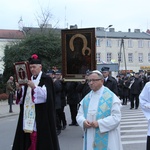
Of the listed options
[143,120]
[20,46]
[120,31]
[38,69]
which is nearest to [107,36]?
[120,31]

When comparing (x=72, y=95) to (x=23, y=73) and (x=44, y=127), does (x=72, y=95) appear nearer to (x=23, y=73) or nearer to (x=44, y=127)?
(x=44, y=127)

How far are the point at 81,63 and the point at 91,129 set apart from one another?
5763 millimetres

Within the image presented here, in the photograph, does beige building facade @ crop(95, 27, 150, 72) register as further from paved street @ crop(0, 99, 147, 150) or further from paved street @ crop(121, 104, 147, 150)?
paved street @ crop(0, 99, 147, 150)

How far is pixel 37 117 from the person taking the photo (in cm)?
623

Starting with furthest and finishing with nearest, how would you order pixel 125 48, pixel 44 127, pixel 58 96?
pixel 125 48, pixel 58 96, pixel 44 127

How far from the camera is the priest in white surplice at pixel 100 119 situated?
4.90 metres

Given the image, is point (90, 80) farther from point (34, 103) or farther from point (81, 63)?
point (81, 63)

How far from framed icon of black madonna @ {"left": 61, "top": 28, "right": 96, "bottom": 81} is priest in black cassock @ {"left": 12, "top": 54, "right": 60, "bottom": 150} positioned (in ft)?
13.9

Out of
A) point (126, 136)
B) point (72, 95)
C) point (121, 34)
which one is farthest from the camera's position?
point (121, 34)

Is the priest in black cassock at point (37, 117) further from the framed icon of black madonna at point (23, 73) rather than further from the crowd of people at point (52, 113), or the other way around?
the framed icon of black madonna at point (23, 73)

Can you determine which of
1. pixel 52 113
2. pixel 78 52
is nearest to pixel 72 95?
pixel 78 52

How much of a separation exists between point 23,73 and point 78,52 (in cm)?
474

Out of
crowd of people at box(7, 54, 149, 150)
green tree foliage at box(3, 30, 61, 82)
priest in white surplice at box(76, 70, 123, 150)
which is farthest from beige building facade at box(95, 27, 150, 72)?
priest in white surplice at box(76, 70, 123, 150)

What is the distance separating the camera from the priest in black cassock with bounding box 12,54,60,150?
20.4ft
